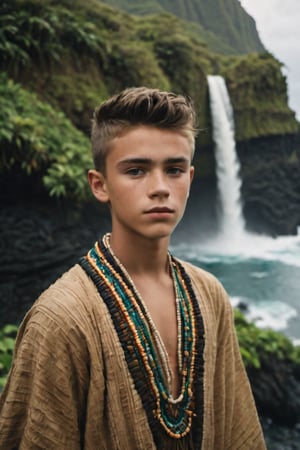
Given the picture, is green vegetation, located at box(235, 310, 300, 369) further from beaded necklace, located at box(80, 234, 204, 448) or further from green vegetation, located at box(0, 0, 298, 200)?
beaded necklace, located at box(80, 234, 204, 448)

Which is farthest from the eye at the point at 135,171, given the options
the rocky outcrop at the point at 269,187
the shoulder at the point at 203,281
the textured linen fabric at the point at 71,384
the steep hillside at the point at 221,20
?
the steep hillside at the point at 221,20

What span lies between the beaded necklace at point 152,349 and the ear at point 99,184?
19cm

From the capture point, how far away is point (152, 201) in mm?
1432

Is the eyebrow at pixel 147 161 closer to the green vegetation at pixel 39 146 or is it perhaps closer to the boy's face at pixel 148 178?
the boy's face at pixel 148 178

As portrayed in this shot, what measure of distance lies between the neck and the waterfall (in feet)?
56.4

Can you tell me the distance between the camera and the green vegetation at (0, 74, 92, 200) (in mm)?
6941

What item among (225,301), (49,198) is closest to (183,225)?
(49,198)

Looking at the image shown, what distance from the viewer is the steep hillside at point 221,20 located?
174ft

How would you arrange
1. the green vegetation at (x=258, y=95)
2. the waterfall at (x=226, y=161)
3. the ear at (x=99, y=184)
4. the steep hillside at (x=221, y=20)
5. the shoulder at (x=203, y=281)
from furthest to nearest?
the steep hillside at (x=221, y=20)
the green vegetation at (x=258, y=95)
the waterfall at (x=226, y=161)
the shoulder at (x=203, y=281)
the ear at (x=99, y=184)

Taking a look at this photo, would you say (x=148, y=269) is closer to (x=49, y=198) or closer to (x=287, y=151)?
(x=49, y=198)

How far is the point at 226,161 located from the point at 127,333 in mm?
18564

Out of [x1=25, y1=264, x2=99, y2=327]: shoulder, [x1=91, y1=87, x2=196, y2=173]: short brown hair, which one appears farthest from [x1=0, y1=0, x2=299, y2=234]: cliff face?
[x1=25, y1=264, x2=99, y2=327]: shoulder

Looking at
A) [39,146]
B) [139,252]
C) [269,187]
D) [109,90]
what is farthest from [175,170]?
[269,187]

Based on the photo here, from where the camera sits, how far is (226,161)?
1933cm
